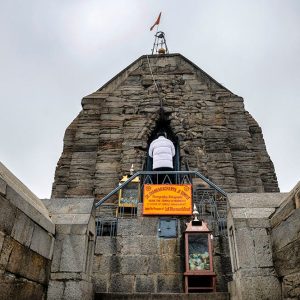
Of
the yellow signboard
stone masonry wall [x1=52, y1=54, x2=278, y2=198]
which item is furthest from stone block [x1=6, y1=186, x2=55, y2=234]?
stone masonry wall [x1=52, y1=54, x2=278, y2=198]

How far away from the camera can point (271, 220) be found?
12.8ft

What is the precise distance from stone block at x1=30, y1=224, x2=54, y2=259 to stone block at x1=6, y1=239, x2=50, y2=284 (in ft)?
0.19

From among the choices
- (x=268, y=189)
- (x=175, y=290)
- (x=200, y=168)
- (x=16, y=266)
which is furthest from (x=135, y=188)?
(x=16, y=266)

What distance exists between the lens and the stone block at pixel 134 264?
19.2 feet

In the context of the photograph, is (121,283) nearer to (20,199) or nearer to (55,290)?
(55,290)

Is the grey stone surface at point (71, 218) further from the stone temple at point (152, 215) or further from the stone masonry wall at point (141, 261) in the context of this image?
the stone masonry wall at point (141, 261)

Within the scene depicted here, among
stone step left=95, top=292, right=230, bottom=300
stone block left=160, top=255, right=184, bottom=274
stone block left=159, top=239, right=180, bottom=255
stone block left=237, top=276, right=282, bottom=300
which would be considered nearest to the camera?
stone block left=237, top=276, right=282, bottom=300

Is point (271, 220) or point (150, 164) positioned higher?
point (150, 164)

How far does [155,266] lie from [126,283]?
628mm

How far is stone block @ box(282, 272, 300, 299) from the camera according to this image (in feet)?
10.0

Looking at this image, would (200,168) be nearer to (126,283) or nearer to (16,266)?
(126,283)

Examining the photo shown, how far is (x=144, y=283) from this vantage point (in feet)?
18.8

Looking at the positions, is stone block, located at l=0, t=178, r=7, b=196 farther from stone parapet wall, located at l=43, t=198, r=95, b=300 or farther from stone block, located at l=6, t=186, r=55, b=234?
stone parapet wall, located at l=43, t=198, r=95, b=300

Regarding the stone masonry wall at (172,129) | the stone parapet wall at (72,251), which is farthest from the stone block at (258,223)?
the stone masonry wall at (172,129)
